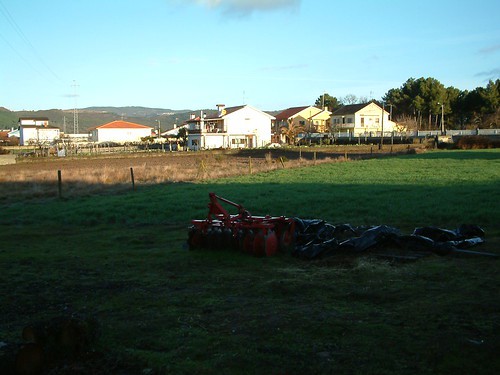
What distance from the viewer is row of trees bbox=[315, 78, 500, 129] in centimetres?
8544

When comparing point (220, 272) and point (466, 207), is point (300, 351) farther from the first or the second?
point (466, 207)

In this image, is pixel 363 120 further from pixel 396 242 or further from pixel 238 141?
pixel 396 242

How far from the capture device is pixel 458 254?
9023 millimetres

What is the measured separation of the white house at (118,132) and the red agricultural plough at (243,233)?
11222 centimetres

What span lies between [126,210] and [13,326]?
11.1 meters

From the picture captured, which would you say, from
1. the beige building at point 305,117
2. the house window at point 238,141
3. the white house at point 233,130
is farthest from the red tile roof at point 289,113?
the house window at point 238,141

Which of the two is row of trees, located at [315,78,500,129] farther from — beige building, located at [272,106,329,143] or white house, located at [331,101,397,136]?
beige building, located at [272,106,329,143]

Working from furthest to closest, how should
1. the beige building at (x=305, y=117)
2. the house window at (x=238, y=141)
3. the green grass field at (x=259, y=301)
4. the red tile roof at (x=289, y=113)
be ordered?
the red tile roof at (x=289, y=113) < the beige building at (x=305, y=117) < the house window at (x=238, y=141) < the green grass field at (x=259, y=301)

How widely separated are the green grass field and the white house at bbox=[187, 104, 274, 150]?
68652 millimetres

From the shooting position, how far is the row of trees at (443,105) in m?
85.4

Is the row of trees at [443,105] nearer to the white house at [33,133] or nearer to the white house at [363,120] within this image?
the white house at [363,120]

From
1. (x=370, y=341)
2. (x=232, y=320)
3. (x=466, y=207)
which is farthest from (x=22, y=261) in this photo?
(x=466, y=207)

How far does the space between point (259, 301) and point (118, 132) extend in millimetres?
120143

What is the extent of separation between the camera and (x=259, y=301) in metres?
6.61
